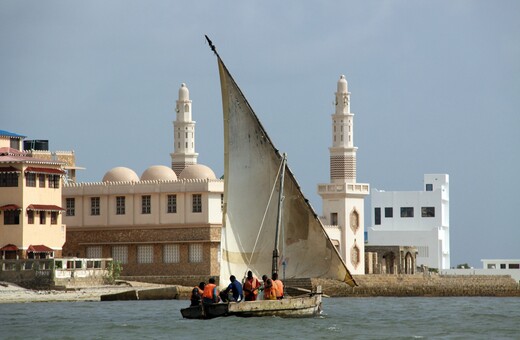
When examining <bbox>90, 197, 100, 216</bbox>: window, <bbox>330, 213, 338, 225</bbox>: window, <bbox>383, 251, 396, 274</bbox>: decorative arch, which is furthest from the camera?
<bbox>383, 251, 396, 274</bbox>: decorative arch

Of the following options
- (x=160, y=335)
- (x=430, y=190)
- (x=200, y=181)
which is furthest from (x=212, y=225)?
(x=430, y=190)

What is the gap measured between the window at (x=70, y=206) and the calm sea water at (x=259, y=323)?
22975 mm

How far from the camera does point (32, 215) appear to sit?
262ft

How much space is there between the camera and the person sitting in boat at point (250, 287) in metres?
48.5

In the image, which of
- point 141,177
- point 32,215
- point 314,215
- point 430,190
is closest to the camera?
point 314,215

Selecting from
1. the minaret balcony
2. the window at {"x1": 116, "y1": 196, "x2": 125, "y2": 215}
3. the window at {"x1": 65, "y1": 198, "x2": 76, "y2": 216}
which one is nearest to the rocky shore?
the minaret balcony

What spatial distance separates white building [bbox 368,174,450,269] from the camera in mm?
125188

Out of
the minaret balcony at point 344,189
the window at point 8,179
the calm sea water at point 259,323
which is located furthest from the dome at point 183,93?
the calm sea water at point 259,323

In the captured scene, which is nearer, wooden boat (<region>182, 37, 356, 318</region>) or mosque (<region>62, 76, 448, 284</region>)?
wooden boat (<region>182, 37, 356, 318</region>)

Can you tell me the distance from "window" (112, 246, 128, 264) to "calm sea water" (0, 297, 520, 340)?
20330mm

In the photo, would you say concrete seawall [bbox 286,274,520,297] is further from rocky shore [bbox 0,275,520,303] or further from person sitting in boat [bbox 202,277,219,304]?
person sitting in boat [bbox 202,277,219,304]

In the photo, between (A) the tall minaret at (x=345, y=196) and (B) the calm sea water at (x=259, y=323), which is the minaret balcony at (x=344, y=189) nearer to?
(A) the tall minaret at (x=345, y=196)

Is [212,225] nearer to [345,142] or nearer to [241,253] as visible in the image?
[345,142]

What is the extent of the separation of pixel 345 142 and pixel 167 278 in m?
18.0
